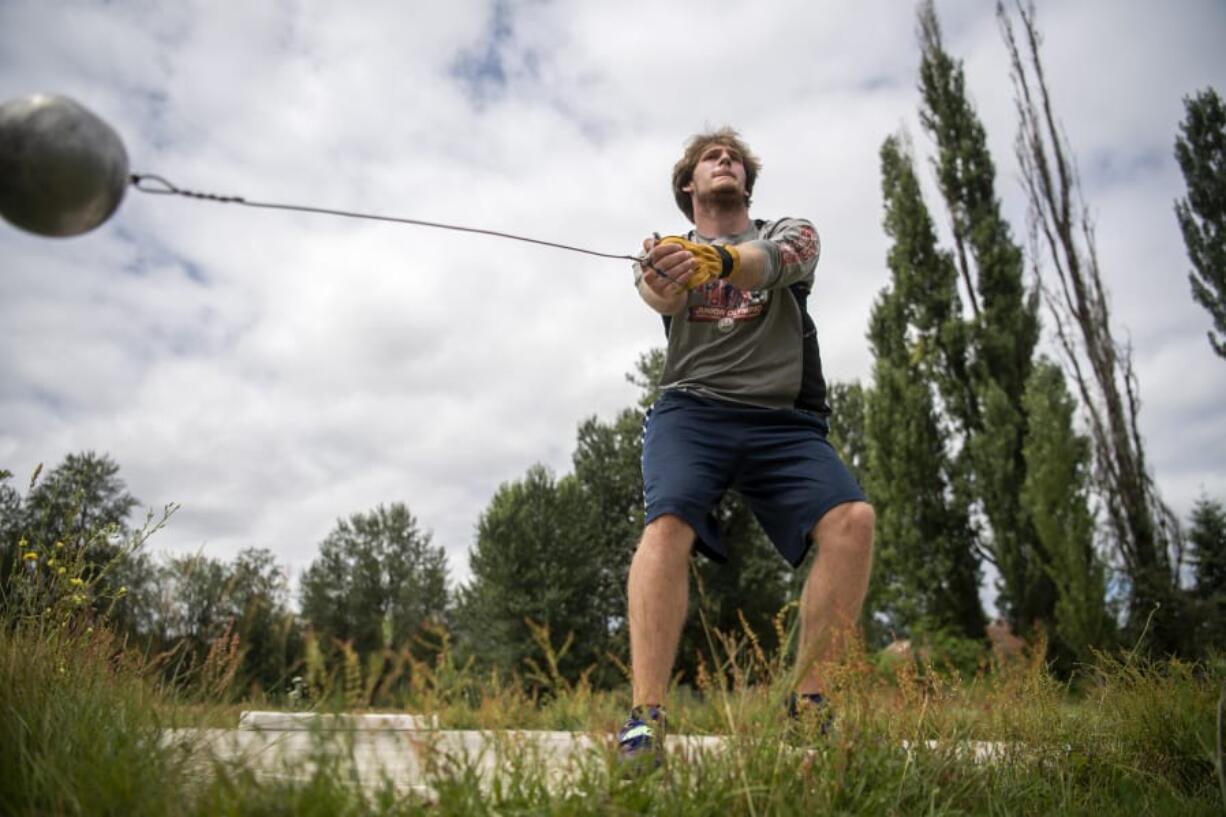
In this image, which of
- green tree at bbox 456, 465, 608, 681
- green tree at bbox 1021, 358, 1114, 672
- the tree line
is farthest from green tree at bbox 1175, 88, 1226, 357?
green tree at bbox 456, 465, 608, 681

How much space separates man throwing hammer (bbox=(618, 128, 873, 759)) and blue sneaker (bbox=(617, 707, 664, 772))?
1cm

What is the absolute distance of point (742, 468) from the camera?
2.56m

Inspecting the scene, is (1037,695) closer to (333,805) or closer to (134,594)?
(333,805)

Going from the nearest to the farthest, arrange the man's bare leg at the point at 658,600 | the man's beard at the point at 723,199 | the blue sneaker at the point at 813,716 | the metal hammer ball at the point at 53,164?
the metal hammer ball at the point at 53,164, the blue sneaker at the point at 813,716, the man's bare leg at the point at 658,600, the man's beard at the point at 723,199

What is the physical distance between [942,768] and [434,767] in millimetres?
1198

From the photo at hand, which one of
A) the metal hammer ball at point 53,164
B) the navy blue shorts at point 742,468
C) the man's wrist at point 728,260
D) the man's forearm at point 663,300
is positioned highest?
the man's wrist at point 728,260

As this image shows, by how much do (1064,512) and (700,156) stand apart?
35.4 ft

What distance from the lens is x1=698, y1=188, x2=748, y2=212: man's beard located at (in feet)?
9.40

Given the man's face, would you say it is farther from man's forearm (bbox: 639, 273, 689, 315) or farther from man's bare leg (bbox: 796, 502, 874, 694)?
man's bare leg (bbox: 796, 502, 874, 694)

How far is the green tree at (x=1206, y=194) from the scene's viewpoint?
46.0 feet

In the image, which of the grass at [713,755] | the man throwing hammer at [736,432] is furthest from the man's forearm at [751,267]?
the grass at [713,755]

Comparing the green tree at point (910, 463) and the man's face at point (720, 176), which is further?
the green tree at point (910, 463)

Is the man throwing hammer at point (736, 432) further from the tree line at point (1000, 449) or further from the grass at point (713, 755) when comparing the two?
the tree line at point (1000, 449)

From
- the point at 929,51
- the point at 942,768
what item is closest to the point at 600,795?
the point at 942,768
